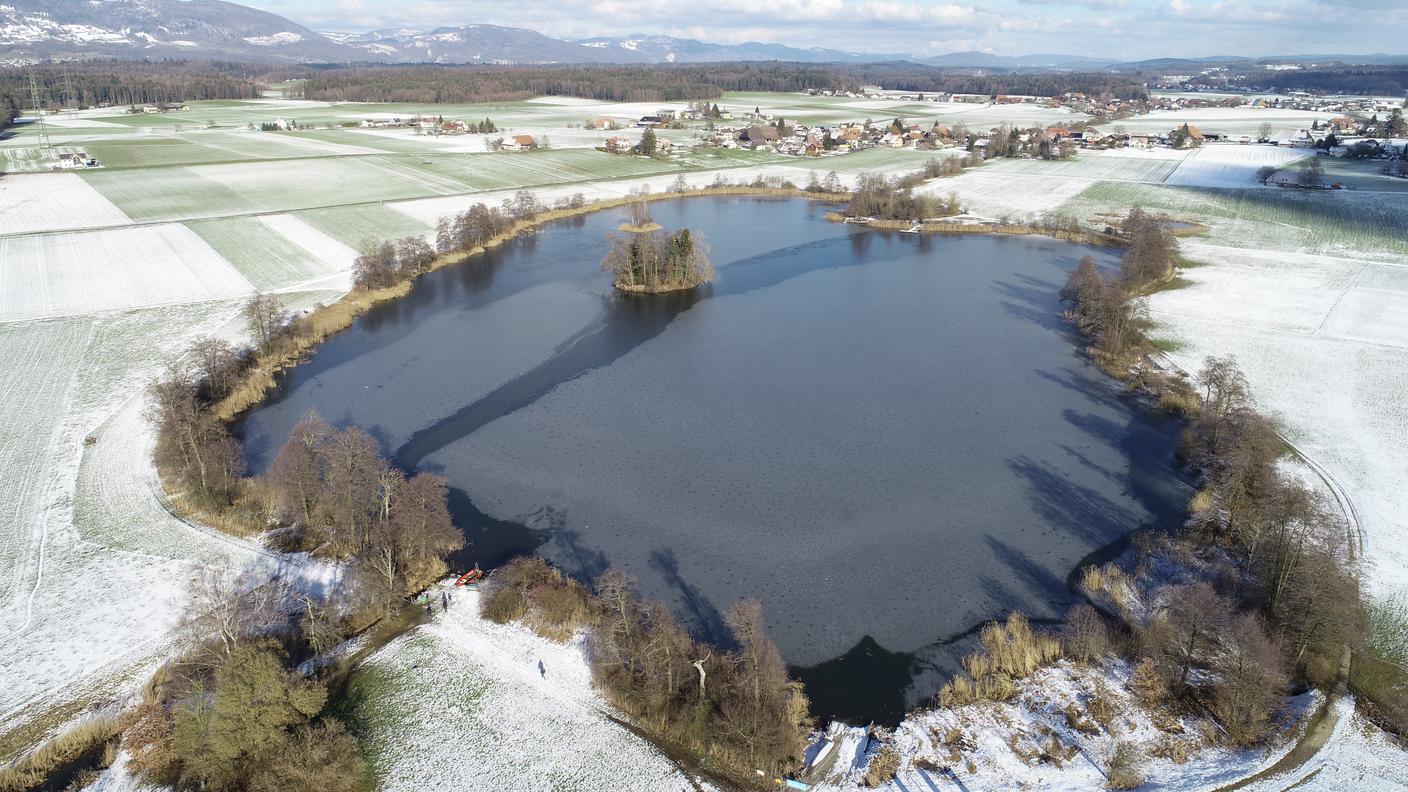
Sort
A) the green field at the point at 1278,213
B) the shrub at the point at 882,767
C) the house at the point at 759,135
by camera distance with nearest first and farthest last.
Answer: the shrub at the point at 882,767 → the green field at the point at 1278,213 → the house at the point at 759,135

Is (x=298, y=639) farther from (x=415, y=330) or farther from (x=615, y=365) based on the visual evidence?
(x=415, y=330)

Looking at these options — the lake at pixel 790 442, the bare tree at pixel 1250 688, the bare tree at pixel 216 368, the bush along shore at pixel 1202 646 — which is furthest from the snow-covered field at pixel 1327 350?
the bare tree at pixel 216 368

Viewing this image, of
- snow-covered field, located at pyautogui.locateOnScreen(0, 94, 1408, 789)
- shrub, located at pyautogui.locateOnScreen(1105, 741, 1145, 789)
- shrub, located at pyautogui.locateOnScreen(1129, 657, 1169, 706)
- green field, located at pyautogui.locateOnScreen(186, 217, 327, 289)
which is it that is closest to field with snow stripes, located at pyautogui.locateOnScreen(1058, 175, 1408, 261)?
snow-covered field, located at pyautogui.locateOnScreen(0, 94, 1408, 789)

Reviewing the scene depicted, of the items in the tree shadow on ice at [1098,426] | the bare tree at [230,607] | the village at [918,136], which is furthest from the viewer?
the village at [918,136]

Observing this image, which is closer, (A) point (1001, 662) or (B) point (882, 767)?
(B) point (882, 767)

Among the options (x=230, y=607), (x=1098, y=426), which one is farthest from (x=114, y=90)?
(x=1098, y=426)

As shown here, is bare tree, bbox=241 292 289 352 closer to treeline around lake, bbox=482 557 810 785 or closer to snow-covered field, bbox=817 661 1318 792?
treeline around lake, bbox=482 557 810 785

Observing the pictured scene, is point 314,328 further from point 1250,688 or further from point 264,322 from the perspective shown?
point 1250,688

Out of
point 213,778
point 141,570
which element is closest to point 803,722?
point 213,778

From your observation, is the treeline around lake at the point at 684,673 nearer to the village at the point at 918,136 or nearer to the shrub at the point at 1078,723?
the shrub at the point at 1078,723
